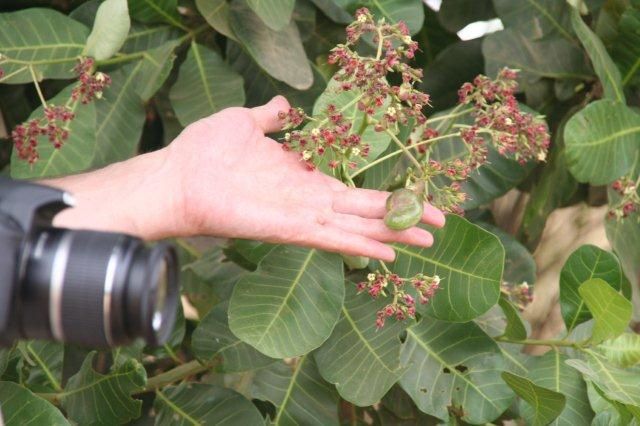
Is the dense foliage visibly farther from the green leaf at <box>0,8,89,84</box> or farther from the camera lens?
the camera lens

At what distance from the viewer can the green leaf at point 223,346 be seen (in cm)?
164

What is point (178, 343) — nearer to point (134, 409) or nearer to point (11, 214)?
point (134, 409)

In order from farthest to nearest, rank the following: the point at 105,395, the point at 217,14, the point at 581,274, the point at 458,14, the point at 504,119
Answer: the point at 458,14 → the point at 217,14 → the point at 581,274 → the point at 105,395 → the point at 504,119

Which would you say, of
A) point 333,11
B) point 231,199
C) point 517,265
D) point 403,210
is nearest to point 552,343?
point 517,265

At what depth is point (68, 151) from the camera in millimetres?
1710

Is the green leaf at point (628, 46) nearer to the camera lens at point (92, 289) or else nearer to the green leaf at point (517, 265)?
the green leaf at point (517, 265)

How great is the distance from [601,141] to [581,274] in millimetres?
202

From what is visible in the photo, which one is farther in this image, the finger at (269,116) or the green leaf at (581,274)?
the green leaf at (581,274)

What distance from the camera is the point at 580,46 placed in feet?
6.36

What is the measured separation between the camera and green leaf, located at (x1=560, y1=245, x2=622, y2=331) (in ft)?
5.50

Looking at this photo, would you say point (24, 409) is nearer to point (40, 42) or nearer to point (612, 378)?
point (40, 42)

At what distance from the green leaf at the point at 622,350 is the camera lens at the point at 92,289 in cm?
81

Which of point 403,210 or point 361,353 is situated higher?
point 403,210

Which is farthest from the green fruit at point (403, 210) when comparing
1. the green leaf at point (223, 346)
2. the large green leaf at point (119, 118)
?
the large green leaf at point (119, 118)
